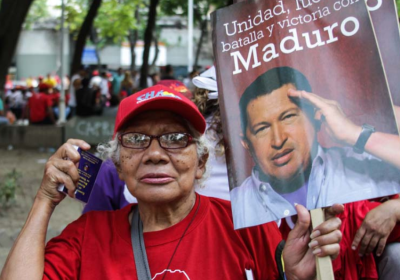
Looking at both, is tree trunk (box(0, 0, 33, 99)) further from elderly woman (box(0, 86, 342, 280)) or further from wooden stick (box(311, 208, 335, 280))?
wooden stick (box(311, 208, 335, 280))

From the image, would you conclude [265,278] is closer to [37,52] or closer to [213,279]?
[213,279]

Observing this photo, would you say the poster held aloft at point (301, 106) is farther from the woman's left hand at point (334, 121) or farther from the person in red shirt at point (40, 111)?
the person in red shirt at point (40, 111)

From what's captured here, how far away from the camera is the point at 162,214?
2.30 meters

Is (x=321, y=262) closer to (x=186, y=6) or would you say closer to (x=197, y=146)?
(x=197, y=146)

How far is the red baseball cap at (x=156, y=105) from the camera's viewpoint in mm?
2201

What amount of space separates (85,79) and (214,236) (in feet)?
41.9

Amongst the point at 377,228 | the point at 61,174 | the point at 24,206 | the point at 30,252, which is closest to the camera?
the point at 30,252

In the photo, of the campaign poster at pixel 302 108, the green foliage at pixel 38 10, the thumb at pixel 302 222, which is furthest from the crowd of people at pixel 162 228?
the green foliage at pixel 38 10

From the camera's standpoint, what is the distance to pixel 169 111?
7.50ft

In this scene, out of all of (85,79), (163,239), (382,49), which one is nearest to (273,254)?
(163,239)

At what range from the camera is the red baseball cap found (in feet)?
7.22

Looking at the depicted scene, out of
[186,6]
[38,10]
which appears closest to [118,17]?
[186,6]

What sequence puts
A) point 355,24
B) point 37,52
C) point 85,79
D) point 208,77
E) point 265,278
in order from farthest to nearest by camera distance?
1. point 37,52
2. point 85,79
3. point 208,77
4. point 265,278
5. point 355,24

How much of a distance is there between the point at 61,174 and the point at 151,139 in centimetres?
36
